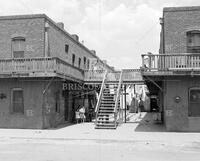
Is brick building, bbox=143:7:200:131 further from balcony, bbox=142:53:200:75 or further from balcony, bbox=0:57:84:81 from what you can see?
balcony, bbox=0:57:84:81

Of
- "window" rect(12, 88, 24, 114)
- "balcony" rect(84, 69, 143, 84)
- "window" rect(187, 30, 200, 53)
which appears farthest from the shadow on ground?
"window" rect(12, 88, 24, 114)

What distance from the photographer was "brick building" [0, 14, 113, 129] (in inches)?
812

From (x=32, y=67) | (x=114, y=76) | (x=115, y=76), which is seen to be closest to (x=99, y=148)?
(x=32, y=67)

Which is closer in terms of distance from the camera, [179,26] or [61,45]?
[179,26]

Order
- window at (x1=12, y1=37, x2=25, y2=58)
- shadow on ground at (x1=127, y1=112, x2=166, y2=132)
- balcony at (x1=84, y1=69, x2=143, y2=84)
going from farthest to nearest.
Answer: balcony at (x1=84, y1=69, x2=143, y2=84) → window at (x1=12, y1=37, x2=25, y2=58) → shadow on ground at (x1=127, y1=112, x2=166, y2=132)

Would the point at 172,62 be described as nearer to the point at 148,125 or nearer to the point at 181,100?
the point at 181,100

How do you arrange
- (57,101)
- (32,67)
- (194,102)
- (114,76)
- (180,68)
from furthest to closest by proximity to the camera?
(114,76), (57,101), (32,67), (194,102), (180,68)

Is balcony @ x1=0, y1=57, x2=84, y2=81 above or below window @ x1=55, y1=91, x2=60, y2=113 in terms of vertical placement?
above

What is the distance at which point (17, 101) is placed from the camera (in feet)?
72.1

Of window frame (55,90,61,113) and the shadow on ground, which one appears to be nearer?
the shadow on ground

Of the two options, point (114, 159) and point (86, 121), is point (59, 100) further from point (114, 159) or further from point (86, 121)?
point (114, 159)

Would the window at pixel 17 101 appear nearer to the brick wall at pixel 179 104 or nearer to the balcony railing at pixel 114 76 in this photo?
the balcony railing at pixel 114 76

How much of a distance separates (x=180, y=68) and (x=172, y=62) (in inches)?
30.6

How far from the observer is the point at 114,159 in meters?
10.6
